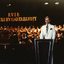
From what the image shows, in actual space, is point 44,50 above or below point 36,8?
below

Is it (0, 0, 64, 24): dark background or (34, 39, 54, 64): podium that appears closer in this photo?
(34, 39, 54, 64): podium

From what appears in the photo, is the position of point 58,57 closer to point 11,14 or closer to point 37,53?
point 37,53

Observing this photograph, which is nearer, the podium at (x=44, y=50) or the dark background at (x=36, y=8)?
the podium at (x=44, y=50)

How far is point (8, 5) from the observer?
11656 millimetres

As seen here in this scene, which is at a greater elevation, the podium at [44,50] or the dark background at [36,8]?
the dark background at [36,8]

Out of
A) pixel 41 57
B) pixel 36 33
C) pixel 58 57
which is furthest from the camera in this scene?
pixel 36 33

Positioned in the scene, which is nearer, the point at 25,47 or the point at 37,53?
the point at 37,53

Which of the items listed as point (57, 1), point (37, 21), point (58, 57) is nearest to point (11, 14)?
point (37, 21)

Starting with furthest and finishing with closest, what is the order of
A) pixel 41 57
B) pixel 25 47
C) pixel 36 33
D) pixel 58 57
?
pixel 36 33
pixel 25 47
pixel 58 57
pixel 41 57

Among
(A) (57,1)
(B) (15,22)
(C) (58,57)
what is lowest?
(C) (58,57)

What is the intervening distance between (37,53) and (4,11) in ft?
15.3

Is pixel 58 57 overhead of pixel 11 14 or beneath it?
beneath

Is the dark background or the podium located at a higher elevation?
the dark background

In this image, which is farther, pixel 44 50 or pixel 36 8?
pixel 36 8
